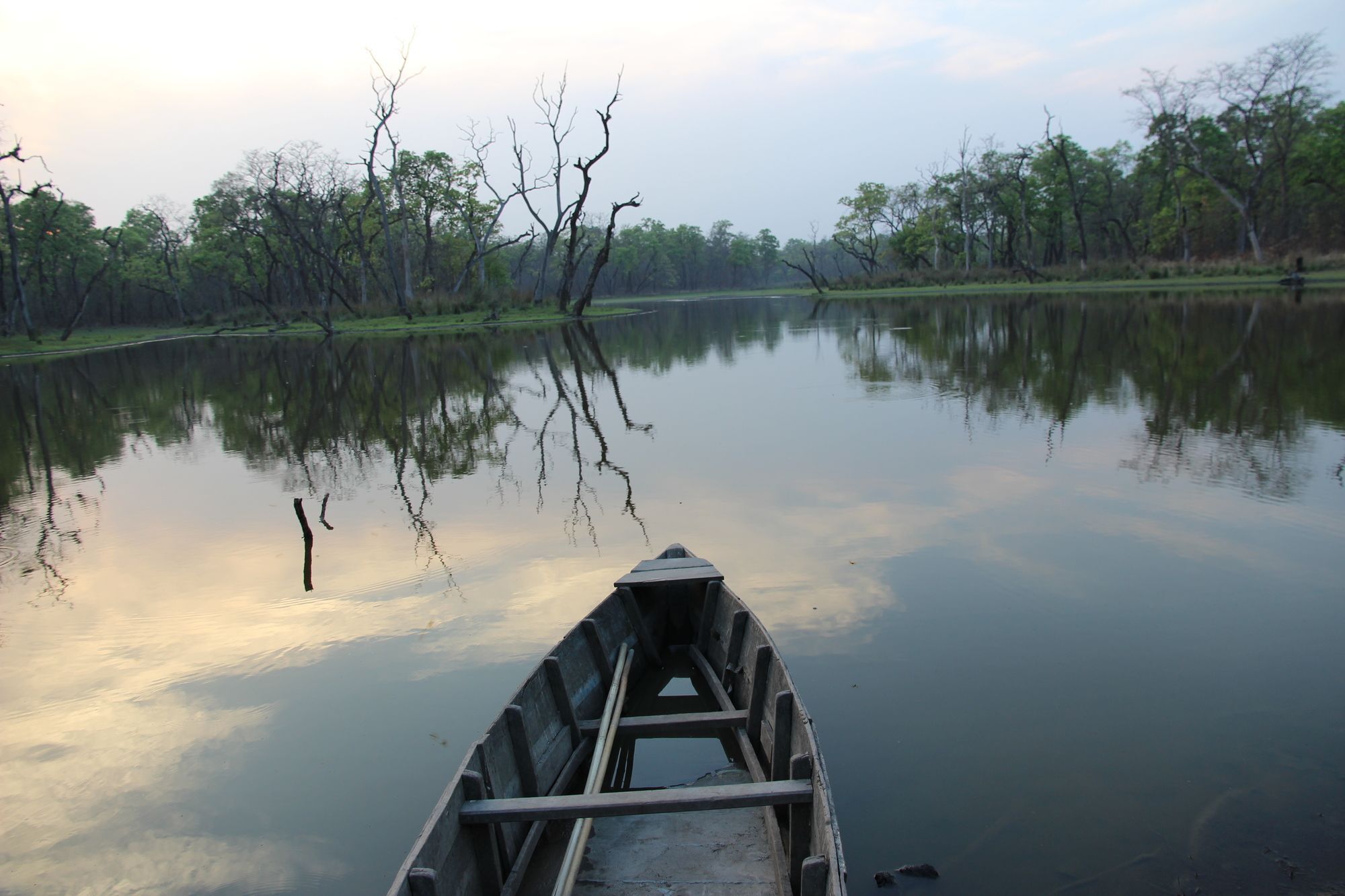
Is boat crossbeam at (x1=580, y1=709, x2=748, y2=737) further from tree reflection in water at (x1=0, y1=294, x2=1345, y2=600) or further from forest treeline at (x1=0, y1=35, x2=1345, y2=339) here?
forest treeline at (x1=0, y1=35, x2=1345, y2=339)

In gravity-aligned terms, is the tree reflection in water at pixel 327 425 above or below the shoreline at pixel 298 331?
below

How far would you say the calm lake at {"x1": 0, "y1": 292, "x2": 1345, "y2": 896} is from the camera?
4066 mm

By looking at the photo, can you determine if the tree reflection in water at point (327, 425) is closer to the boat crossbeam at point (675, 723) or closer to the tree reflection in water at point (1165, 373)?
the boat crossbeam at point (675, 723)

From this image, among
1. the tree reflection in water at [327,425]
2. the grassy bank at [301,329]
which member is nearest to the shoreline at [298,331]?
the grassy bank at [301,329]

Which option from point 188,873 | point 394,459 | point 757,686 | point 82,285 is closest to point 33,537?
point 394,459

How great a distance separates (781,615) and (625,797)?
2824mm

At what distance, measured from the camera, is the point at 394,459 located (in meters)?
12.2

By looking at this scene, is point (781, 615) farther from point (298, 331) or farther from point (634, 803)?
point (298, 331)

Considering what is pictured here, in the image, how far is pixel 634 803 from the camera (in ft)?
11.6

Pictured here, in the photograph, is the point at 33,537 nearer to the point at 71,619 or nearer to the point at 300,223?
the point at 71,619

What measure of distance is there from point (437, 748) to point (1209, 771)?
Answer: 156 inches

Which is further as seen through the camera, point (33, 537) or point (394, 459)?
point (394, 459)

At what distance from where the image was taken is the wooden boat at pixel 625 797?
10.8 ft

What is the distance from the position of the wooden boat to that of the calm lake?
0.36m
